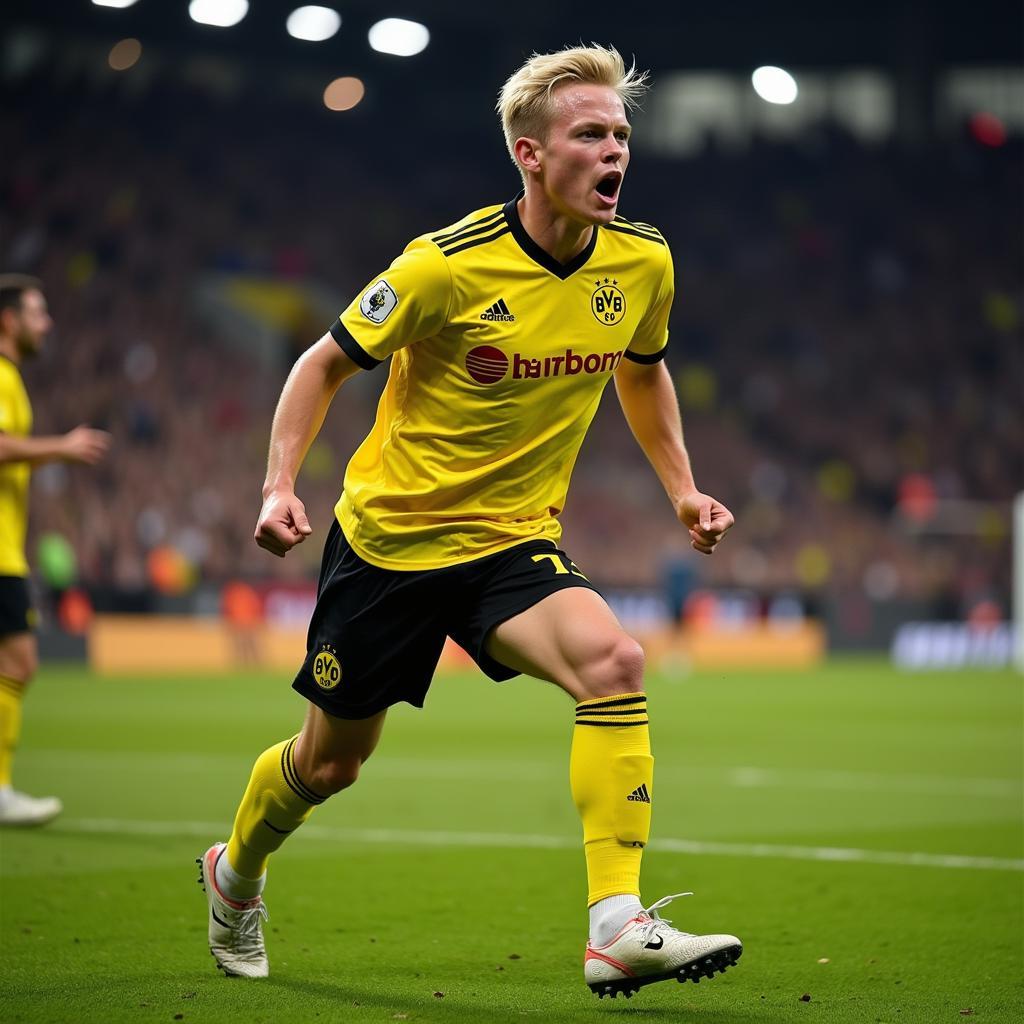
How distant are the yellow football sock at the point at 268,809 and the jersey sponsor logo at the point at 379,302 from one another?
124 centimetres

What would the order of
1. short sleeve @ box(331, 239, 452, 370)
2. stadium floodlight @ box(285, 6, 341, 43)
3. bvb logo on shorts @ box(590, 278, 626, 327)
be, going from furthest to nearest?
stadium floodlight @ box(285, 6, 341, 43)
bvb logo on shorts @ box(590, 278, 626, 327)
short sleeve @ box(331, 239, 452, 370)

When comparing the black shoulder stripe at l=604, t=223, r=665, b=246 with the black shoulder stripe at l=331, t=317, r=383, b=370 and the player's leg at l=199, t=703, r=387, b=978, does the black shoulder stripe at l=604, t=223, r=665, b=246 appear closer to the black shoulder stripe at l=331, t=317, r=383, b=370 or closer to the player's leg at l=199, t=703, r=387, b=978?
the black shoulder stripe at l=331, t=317, r=383, b=370

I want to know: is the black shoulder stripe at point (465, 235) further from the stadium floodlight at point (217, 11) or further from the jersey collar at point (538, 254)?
the stadium floodlight at point (217, 11)

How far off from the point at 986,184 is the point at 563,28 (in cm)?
1035

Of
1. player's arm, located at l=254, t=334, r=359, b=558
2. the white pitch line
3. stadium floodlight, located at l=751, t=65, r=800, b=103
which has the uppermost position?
stadium floodlight, located at l=751, t=65, r=800, b=103

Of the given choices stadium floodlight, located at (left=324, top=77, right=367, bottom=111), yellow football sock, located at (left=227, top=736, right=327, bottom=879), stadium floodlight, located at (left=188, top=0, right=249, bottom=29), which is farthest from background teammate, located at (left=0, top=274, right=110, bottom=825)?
stadium floodlight, located at (left=324, top=77, right=367, bottom=111)

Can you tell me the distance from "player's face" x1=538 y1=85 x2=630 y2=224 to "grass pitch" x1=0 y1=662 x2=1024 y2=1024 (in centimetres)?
206

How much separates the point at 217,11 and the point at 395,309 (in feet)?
107

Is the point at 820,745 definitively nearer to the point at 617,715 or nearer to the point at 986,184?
the point at 617,715

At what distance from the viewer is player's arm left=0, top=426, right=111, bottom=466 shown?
24.0 ft

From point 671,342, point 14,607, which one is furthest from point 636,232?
point 671,342

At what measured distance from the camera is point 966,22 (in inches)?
1693

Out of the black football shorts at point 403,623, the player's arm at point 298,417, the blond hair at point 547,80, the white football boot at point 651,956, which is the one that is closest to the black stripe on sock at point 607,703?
the black football shorts at point 403,623

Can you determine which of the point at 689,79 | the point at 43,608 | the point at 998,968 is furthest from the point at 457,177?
the point at 998,968
